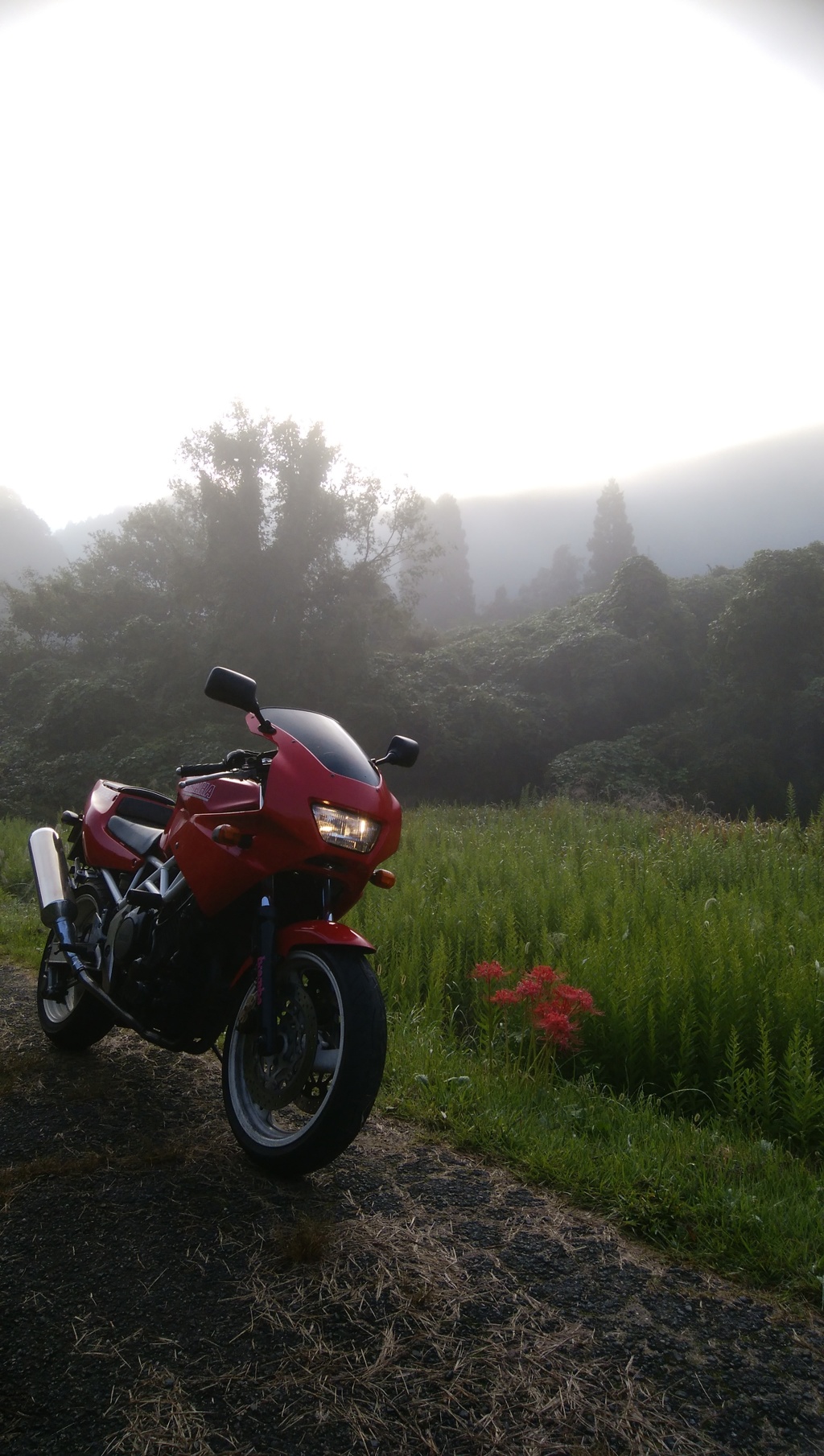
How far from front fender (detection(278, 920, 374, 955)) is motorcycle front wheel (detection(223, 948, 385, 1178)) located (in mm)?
32

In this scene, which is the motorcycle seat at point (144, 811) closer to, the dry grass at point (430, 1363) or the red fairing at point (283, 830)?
the red fairing at point (283, 830)

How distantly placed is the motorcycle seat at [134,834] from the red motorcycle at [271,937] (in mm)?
256

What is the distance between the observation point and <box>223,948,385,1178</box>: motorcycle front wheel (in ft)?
7.97

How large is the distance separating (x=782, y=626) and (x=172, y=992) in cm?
2627

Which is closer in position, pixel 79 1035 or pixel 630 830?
pixel 79 1035

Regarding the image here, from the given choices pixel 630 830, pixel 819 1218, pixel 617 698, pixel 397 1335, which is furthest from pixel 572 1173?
pixel 617 698

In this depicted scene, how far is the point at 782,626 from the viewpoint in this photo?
85.8 feet

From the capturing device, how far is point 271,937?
2.71 metres

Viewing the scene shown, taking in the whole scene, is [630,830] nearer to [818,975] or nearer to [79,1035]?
[818,975]

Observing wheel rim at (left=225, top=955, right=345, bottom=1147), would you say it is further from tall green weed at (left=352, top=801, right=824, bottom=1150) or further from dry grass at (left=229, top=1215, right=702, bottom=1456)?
tall green weed at (left=352, top=801, right=824, bottom=1150)

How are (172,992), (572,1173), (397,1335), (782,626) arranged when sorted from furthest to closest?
(782,626)
(172,992)
(572,1173)
(397,1335)

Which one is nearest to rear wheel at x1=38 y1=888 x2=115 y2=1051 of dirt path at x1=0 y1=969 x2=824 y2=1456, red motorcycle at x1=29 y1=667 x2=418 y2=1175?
red motorcycle at x1=29 y1=667 x2=418 y2=1175

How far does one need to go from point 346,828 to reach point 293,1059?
702mm

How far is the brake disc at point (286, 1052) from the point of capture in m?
2.58
